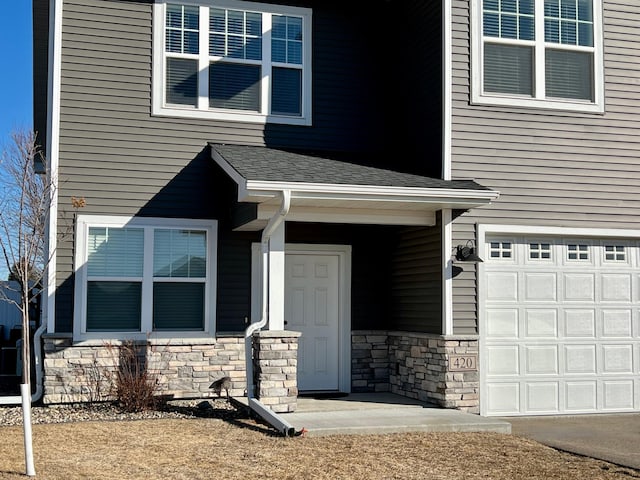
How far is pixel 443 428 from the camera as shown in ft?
29.4

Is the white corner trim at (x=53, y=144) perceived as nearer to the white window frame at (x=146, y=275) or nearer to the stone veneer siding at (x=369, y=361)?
the white window frame at (x=146, y=275)

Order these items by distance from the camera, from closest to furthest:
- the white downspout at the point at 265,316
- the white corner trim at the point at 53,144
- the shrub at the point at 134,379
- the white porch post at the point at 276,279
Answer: the white downspout at the point at 265,316 → the white porch post at the point at 276,279 → the shrub at the point at 134,379 → the white corner trim at the point at 53,144

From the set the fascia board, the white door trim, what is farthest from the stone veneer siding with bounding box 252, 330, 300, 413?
the white door trim

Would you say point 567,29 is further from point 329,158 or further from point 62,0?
point 62,0

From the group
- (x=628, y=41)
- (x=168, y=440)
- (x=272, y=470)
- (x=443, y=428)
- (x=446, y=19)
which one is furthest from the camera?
(x=628, y=41)

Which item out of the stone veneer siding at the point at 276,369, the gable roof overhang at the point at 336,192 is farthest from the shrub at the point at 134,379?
the gable roof overhang at the point at 336,192

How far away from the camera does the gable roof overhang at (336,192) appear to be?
9164mm

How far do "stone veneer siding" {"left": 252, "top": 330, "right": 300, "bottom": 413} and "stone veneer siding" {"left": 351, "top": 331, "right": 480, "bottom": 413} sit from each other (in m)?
1.97

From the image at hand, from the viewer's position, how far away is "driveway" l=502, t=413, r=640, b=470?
8.12 m

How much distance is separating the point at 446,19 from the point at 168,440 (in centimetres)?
629

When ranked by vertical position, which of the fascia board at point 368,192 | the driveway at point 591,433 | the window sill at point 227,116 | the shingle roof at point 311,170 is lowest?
the driveway at point 591,433

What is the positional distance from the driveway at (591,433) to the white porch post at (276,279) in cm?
306

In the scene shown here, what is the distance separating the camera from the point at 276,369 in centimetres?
938

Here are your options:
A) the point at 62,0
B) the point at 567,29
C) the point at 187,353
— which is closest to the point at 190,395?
the point at 187,353
